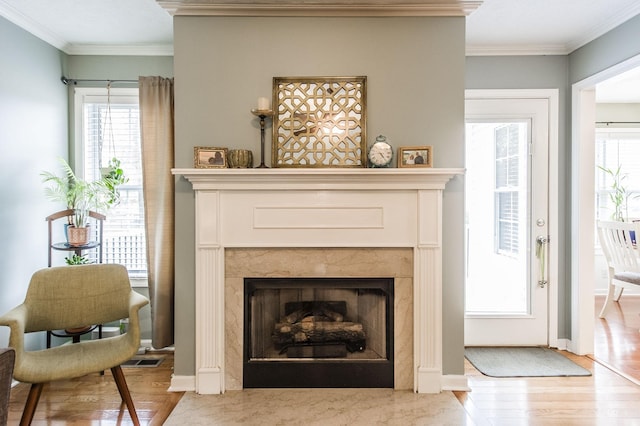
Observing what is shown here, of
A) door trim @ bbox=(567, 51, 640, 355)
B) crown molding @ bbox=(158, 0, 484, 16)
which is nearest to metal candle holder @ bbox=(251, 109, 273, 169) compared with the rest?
crown molding @ bbox=(158, 0, 484, 16)

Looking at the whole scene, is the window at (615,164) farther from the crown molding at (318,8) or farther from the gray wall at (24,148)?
the gray wall at (24,148)

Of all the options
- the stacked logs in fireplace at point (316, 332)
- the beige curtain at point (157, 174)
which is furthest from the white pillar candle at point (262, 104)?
the stacked logs in fireplace at point (316, 332)

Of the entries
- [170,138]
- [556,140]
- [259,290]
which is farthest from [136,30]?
[556,140]

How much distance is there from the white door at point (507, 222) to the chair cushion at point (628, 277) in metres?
1.23

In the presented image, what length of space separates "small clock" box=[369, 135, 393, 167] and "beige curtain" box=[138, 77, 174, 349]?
1.58m

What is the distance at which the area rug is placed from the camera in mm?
2275

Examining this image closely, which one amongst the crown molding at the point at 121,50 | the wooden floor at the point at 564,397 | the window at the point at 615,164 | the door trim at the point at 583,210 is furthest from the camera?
the window at the point at 615,164

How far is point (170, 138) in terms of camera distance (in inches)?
125

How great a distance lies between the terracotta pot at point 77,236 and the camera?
296 centimetres

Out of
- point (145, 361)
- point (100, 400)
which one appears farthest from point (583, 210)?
point (100, 400)

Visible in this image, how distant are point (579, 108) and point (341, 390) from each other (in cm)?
283

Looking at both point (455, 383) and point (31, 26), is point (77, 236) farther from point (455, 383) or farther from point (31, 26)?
point (455, 383)

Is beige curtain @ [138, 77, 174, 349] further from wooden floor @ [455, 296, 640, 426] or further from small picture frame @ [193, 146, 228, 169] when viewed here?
wooden floor @ [455, 296, 640, 426]

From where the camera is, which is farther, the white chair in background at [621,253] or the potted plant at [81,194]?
the white chair in background at [621,253]
